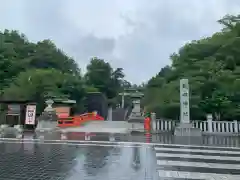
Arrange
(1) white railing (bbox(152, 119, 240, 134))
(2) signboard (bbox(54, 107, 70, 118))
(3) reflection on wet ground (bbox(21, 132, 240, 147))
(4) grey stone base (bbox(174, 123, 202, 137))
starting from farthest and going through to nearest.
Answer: (2) signboard (bbox(54, 107, 70, 118))
(1) white railing (bbox(152, 119, 240, 134))
(4) grey stone base (bbox(174, 123, 202, 137))
(3) reflection on wet ground (bbox(21, 132, 240, 147))

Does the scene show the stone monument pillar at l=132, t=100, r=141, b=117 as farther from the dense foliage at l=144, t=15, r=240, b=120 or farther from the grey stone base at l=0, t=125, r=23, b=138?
the grey stone base at l=0, t=125, r=23, b=138

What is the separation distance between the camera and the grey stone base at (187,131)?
14617mm

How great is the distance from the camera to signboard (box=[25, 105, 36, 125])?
18219 millimetres

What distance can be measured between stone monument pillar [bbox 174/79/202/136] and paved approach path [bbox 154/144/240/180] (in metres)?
5.52

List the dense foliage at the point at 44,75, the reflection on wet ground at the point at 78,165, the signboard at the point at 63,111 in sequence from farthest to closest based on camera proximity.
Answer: the signboard at the point at 63,111
the dense foliage at the point at 44,75
the reflection on wet ground at the point at 78,165

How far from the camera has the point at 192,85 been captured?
16.7 m

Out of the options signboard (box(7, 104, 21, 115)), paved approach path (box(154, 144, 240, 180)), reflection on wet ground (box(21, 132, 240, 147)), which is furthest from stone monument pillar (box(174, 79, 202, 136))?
signboard (box(7, 104, 21, 115))

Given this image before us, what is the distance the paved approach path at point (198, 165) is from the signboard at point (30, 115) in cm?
1195

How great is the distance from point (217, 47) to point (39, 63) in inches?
1004

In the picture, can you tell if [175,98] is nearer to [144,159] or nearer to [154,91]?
[154,91]

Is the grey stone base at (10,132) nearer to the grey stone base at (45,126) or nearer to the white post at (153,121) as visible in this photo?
the grey stone base at (45,126)

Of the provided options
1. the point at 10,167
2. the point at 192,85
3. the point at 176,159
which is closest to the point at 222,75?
the point at 192,85

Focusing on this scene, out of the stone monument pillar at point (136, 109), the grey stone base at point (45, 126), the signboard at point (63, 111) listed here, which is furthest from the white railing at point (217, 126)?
the signboard at point (63, 111)

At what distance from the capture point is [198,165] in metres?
6.95
